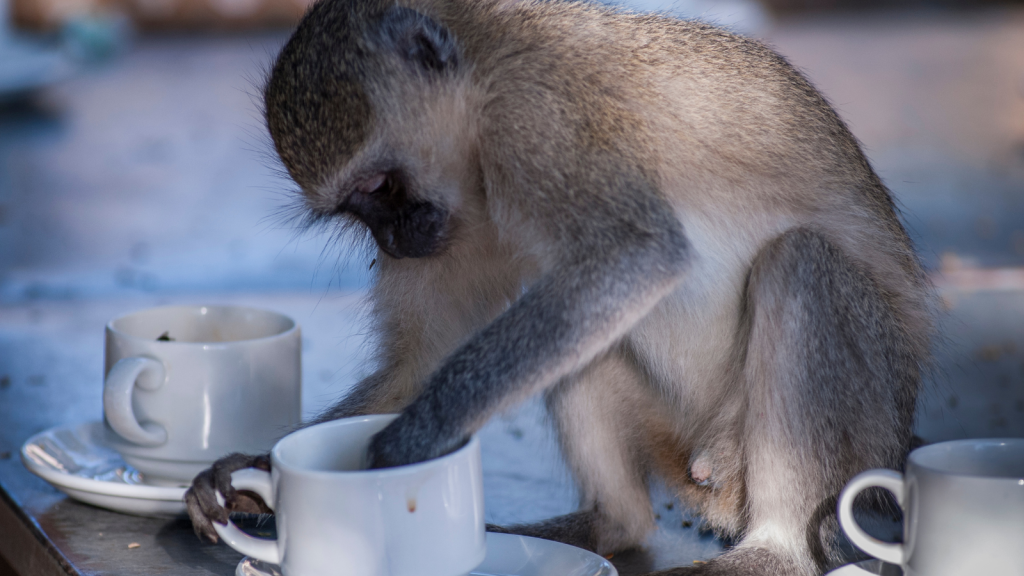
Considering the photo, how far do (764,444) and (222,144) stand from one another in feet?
16.5

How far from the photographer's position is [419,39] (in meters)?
1.25

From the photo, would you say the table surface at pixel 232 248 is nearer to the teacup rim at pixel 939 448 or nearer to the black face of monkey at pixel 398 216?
the black face of monkey at pixel 398 216

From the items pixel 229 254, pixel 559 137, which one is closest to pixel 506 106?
pixel 559 137

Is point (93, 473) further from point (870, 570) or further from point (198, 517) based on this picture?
point (870, 570)

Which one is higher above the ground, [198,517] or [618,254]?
[618,254]

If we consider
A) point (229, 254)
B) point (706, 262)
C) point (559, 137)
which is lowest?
point (229, 254)

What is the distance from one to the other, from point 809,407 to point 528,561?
336 mm

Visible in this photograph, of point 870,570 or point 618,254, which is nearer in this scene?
point 870,570

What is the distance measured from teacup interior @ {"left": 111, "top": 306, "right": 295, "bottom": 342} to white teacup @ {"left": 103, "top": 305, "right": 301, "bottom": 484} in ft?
0.30

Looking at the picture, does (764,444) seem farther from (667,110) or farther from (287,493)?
(287,493)

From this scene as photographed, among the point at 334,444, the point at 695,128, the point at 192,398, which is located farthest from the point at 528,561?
the point at 695,128

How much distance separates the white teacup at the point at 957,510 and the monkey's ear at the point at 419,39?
660 millimetres

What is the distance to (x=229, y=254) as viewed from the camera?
3.48 meters

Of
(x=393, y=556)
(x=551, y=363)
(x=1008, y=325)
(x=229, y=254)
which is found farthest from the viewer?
(x=229, y=254)
